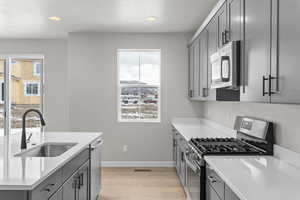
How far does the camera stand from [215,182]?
206 centimetres

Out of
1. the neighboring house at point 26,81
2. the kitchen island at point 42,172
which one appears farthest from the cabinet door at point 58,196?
the neighboring house at point 26,81

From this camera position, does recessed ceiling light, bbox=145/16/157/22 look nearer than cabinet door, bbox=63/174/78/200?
No

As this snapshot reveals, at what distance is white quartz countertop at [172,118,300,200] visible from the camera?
1.46 meters

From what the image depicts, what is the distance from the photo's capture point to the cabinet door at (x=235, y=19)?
2.30 m

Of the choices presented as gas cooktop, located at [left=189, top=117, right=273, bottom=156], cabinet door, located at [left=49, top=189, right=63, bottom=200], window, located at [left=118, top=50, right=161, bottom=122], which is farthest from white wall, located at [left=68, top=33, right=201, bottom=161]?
cabinet door, located at [left=49, top=189, right=63, bottom=200]

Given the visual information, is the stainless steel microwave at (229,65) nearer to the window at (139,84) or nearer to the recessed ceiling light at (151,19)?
the recessed ceiling light at (151,19)

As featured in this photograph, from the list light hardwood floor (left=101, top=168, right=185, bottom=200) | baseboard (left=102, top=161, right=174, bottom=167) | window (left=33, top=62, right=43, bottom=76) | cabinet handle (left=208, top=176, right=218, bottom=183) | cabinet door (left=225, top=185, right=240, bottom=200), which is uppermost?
window (left=33, top=62, right=43, bottom=76)

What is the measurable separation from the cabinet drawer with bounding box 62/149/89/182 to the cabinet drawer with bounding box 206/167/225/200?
1.16 m

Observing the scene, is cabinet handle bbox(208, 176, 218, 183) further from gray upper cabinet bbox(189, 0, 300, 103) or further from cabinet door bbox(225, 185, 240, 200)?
gray upper cabinet bbox(189, 0, 300, 103)

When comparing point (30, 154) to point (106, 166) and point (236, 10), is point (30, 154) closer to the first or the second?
point (236, 10)

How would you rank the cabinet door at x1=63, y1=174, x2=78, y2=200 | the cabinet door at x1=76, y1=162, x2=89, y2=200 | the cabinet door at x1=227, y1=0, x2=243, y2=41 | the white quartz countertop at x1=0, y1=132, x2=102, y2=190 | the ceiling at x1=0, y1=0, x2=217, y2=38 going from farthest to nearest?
the ceiling at x1=0, y1=0, x2=217, y2=38, the cabinet door at x1=76, y1=162, x2=89, y2=200, the cabinet door at x1=227, y1=0, x2=243, y2=41, the cabinet door at x1=63, y1=174, x2=78, y2=200, the white quartz countertop at x1=0, y1=132, x2=102, y2=190

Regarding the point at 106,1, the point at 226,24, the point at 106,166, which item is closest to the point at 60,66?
the point at 106,166

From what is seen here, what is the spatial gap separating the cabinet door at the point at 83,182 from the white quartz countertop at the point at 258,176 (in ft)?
4.06

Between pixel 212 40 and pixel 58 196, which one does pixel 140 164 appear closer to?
pixel 212 40
